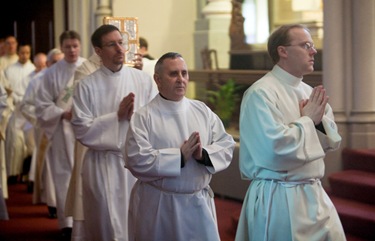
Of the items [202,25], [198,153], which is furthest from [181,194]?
[202,25]

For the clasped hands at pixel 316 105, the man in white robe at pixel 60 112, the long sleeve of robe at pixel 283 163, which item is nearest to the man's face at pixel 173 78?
the long sleeve of robe at pixel 283 163

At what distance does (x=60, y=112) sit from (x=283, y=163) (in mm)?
4635

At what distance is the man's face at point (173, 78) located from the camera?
230 inches

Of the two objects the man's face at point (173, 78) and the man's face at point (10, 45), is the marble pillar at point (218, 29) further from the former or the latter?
the man's face at point (173, 78)

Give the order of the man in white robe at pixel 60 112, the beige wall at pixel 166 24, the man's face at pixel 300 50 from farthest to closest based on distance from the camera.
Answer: the beige wall at pixel 166 24, the man in white robe at pixel 60 112, the man's face at pixel 300 50

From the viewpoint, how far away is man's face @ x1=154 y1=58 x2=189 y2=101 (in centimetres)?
585

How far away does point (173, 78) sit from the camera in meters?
5.85

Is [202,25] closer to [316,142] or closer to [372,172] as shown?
[372,172]

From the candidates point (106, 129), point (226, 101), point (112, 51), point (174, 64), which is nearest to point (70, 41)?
point (112, 51)

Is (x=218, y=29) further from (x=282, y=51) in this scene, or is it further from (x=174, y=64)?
(x=282, y=51)

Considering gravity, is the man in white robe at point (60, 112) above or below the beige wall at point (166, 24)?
below

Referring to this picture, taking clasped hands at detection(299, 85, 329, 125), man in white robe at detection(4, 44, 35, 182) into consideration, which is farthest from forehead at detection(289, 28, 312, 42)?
man in white robe at detection(4, 44, 35, 182)

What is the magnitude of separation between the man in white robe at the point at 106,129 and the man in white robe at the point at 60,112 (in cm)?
203

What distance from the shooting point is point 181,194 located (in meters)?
5.91
